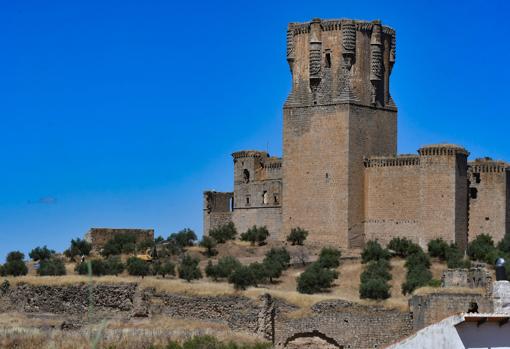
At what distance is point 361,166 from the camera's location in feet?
171

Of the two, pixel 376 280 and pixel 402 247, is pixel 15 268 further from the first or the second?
pixel 402 247

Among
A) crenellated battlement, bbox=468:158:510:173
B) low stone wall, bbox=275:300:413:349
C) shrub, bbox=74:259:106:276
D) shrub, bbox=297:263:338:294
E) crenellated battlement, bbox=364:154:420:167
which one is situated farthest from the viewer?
crenellated battlement, bbox=468:158:510:173

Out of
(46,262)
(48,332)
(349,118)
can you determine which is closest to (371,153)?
(349,118)

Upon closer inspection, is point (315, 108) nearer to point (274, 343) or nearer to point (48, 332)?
point (274, 343)

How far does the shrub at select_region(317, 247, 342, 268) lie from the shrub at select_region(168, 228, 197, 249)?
6.93 m

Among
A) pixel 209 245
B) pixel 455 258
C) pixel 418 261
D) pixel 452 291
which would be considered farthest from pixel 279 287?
pixel 452 291

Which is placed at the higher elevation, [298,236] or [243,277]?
[298,236]

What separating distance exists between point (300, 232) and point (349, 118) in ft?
15.4

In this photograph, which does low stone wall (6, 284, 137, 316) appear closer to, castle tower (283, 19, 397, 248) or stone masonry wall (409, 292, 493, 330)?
stone masonry wall (409, 292, 493, 330)

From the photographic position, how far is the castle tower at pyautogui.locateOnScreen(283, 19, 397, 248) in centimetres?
5147

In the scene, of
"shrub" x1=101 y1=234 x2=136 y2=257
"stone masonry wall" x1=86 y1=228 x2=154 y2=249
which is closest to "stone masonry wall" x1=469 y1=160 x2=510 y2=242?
"shrub" x1=101 y1=234 x2=136 y2=257

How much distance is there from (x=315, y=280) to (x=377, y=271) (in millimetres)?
2483

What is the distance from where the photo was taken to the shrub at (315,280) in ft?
139

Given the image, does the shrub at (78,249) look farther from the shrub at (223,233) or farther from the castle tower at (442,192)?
the castle tower at (442,192)
